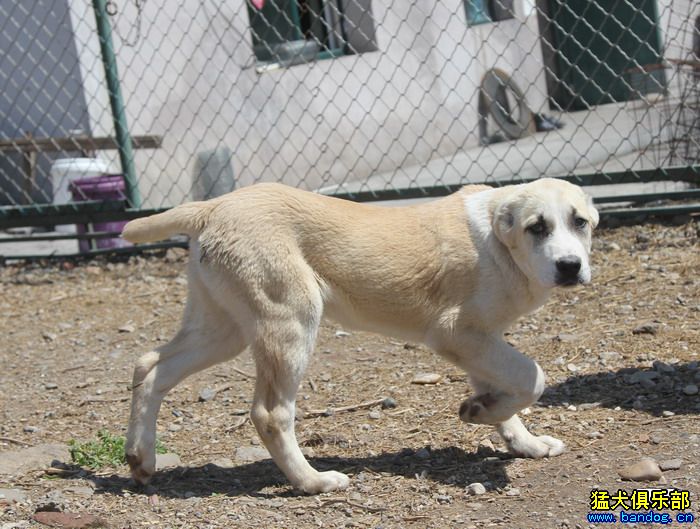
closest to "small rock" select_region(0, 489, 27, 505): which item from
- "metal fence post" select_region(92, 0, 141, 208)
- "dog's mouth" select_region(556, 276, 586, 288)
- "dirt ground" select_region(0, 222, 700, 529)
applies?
"dirt ground" select_region(0, 222, 700, 529)

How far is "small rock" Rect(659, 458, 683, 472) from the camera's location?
332 cm

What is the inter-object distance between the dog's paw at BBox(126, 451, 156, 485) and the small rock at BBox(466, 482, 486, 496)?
1.07 meters

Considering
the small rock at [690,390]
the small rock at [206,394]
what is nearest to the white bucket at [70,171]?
the small rock at [206,394]

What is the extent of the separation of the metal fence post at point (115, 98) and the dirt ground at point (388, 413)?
916 millimetres

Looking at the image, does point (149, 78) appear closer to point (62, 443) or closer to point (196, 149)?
point (196, 149)

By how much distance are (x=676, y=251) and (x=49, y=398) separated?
11.1ft

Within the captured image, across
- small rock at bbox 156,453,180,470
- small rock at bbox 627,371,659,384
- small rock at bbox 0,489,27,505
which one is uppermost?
small rock at bbox 0,489,27,505

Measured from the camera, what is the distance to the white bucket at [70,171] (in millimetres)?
8406

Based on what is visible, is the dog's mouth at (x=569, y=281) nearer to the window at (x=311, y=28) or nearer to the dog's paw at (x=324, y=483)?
the dog's paw at (x=324, y=483)

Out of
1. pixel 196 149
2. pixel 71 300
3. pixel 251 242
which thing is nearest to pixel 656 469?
pixel 251 242

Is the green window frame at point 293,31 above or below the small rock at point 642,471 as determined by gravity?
above

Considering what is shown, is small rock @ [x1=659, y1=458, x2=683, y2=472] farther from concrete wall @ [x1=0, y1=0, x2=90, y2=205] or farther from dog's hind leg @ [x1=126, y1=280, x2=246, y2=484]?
concrete wall @ [x1=0, y1=0, x2=90, y2=205]

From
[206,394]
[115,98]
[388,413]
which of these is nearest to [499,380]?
[388,413]

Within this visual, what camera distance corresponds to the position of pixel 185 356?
12.1ft
